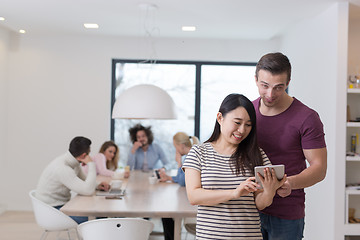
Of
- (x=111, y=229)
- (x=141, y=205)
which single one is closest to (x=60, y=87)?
(x=141, y=205)

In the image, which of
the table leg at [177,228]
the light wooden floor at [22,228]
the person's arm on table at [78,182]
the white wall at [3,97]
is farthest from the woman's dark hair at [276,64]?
the white wall at [3,97]

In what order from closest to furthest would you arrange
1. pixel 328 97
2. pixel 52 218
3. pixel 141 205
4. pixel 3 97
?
pixel 141 205 < pixel 52 218 < pixel 328 97 < pixel 3 97

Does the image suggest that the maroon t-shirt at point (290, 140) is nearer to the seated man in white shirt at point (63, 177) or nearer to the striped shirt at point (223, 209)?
the striped shirt at point (223, 209)

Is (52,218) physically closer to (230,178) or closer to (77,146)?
(77,146)

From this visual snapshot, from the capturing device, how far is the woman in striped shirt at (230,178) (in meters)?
1.89

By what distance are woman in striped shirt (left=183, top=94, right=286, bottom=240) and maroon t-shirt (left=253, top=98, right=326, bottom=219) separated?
0.34ft

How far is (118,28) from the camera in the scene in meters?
5.89

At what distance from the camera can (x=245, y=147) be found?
1.98 metres

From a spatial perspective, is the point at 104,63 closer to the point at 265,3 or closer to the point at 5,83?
the point at 5,83

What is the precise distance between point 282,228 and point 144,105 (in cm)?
223

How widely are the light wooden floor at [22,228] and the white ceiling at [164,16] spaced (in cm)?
245

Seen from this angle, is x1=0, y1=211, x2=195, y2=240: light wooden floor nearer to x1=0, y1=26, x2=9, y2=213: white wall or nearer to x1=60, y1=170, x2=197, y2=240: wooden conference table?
x1=0, y1=26, x2=9, y2=213: white wall

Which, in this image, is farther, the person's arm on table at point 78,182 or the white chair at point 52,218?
the person's arm on table at point 78,182

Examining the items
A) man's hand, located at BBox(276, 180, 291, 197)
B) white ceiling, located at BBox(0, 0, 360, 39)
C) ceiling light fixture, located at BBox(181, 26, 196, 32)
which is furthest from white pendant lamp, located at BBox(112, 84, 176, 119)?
man's hand, located at BBox(276, 180, 291, 197)
